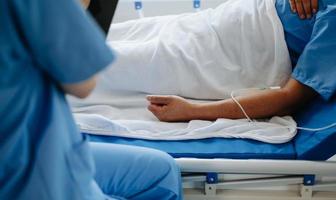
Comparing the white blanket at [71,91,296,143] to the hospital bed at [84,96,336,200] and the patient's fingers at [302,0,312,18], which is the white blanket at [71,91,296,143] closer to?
the hospital bed at [84,96,336,200]

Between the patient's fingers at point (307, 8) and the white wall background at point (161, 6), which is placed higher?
the patient's fingers at point (307, 8)

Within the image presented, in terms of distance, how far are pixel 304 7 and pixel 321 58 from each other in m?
0.24

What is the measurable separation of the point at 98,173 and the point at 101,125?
0.34 meters

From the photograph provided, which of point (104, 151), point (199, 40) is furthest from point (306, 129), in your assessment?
point (104, 151)

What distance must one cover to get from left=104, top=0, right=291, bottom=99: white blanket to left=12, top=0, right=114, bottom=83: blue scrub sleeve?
0.91 m

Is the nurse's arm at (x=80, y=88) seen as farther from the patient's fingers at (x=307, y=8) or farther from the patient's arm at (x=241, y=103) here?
the patient's fingers at (x=307, y=8)

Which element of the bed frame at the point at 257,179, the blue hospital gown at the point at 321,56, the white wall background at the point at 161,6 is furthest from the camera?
the white wall background at the point at 161,6

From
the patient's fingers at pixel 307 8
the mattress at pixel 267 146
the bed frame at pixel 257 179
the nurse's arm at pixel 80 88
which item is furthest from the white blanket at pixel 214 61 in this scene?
the nurse's arm at pixel 80 88

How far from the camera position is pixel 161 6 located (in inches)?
90.0

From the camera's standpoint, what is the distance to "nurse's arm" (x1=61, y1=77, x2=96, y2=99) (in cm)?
60

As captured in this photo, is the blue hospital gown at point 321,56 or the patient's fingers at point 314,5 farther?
the patient's fingers at point 314,5

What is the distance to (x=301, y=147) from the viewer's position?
4.08 feet

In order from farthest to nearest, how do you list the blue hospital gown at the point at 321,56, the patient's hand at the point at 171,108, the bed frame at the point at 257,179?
the patient's hand at the point at 171,108, the blue hospital gown at the point at 321,56, the bed frame at the point at 257,179

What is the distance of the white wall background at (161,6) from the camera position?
89.2 inches
